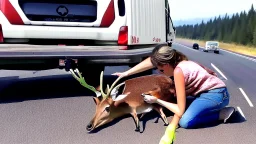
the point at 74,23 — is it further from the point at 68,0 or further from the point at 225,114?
the point at 225,114

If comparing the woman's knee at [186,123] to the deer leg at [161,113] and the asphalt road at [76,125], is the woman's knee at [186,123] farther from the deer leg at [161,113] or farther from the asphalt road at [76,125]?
the deer leg at [161,113]

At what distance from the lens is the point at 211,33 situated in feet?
611

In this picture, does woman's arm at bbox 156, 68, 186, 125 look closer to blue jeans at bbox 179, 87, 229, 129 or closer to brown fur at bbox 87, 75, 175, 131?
blue jeans at bbox 179, 87, 229, 129

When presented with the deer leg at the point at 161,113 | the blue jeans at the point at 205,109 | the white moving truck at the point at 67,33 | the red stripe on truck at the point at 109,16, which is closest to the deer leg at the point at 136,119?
the deer leg at the point at 161,113

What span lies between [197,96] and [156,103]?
2.01 feet

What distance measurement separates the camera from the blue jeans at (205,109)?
4.92 meters

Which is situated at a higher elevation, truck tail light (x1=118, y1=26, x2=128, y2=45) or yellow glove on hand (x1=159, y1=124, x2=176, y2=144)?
truck tail light (x1=118, y1=26, x2=128, y2=45)

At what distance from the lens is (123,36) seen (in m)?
6.36

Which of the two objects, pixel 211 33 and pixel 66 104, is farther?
pixel 211 33

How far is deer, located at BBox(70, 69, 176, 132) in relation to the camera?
4871 millimetres

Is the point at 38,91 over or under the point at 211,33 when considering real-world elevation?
over

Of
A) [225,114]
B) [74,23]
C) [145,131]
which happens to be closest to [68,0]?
[74,23]

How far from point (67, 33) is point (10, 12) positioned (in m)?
0.99

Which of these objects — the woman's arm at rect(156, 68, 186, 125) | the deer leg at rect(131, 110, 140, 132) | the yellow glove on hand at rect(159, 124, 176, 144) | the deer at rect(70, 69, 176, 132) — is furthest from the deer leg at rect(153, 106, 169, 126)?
the yellow glove on hand at rect(159, 124, 176, 144)
